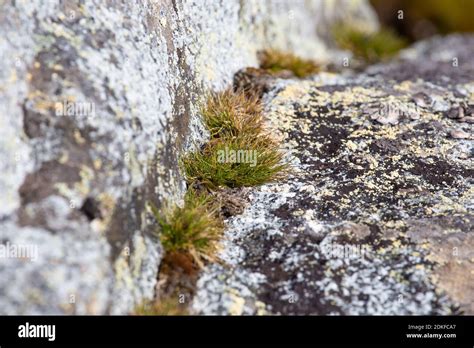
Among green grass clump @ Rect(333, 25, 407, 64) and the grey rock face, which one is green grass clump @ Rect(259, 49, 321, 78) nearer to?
the grey rock face

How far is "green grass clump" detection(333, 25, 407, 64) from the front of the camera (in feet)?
38.1

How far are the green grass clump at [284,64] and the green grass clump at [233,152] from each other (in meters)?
2.14

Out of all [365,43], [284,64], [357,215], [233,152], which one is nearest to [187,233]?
[233,152]

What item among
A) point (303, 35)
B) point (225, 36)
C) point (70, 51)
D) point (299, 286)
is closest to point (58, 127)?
point (70, 51)

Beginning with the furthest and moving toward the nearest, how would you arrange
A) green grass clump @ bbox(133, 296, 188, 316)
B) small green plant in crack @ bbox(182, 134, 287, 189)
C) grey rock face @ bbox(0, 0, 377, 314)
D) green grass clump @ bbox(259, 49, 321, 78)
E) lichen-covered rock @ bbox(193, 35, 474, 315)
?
green grass clump @ bbox(259, 49, 321, 78) < small green plant in crack @ bbox(182, 134, 287, 189) < lichen-covered rock @ bbox(193, 35, 474, 315) < green grass clump @ bbox(133, 296, 188, 316) < grey rock face @ bbox(0, 0, 377, 314)

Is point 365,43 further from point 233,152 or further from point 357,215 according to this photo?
point 357,215

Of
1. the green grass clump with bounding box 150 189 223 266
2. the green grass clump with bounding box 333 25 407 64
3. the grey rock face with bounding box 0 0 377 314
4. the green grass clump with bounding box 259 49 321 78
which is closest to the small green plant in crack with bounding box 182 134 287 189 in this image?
the grey rock face with bounding box 0 0 377 314

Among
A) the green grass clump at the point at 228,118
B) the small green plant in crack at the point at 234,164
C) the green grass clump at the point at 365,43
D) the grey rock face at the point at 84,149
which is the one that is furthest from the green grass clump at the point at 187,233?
the green grass clump at the point at 365,43

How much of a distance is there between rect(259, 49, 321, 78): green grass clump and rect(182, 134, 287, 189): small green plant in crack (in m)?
2.81

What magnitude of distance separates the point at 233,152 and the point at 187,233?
1.33 metres

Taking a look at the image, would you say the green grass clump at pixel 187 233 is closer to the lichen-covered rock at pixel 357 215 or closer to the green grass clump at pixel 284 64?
the lichen-covered rock at pixel 357 215

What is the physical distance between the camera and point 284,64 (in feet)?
27.5

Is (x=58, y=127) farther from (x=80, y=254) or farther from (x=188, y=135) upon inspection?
(x=188, y=135)

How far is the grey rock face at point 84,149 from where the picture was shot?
145 inches
